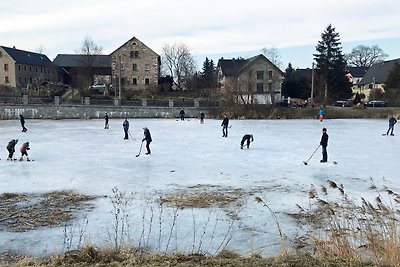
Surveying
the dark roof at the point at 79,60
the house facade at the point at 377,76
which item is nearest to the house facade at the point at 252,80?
the house facade at the point at 377,76

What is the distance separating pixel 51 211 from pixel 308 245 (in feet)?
17.2

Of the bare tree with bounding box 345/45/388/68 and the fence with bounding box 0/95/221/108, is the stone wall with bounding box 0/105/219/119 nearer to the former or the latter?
the fence with bounding box 0/95/221/108

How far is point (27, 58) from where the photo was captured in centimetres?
6444

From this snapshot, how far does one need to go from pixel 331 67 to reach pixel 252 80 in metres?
11.0

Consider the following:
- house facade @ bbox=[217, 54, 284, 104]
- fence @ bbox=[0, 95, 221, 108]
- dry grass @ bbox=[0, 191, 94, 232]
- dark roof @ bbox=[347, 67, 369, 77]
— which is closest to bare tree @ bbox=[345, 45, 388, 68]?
dark roof @ bbox=[347, 67, 369, 77]

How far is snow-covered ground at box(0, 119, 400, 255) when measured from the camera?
21.9ft

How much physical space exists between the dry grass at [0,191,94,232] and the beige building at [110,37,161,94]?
48.3 m

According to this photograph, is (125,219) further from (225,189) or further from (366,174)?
(366,174)

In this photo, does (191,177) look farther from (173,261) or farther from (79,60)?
(79,60)

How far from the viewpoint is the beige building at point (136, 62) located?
57.1 meters

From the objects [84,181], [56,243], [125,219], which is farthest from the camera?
[84,181]

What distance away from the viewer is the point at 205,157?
50.4ft

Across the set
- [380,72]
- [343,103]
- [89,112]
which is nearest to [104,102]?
[89,112]

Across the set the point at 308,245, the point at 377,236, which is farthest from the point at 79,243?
the point at 377,236
